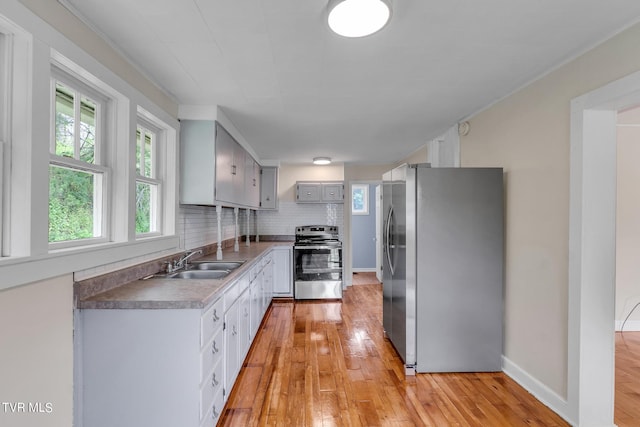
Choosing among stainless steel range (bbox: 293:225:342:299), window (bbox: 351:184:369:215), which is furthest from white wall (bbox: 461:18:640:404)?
window (bbox: 351:184:369:215)

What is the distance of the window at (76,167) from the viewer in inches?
65.2

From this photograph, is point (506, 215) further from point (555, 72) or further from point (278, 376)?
point (278, 376)

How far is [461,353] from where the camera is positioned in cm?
275

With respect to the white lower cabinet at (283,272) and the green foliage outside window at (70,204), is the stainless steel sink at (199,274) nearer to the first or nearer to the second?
the green foliage outside window at (70,204)

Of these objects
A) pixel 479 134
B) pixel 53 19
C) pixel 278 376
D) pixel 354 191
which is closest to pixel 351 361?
pixel 278 376

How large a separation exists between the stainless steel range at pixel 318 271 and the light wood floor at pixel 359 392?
154 cm

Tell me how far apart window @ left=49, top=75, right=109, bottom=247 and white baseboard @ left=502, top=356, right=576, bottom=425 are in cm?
311

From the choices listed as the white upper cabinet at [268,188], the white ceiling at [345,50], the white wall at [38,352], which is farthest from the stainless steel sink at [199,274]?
the white upper cabinet at [268,188]

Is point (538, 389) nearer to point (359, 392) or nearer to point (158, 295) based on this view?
point (359, 392)

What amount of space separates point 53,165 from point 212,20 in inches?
42.3

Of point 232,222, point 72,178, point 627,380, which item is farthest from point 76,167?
point 627,380

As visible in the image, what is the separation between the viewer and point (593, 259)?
199cm

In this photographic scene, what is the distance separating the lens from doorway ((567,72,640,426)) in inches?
77.8

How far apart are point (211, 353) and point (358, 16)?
6.43 ft
